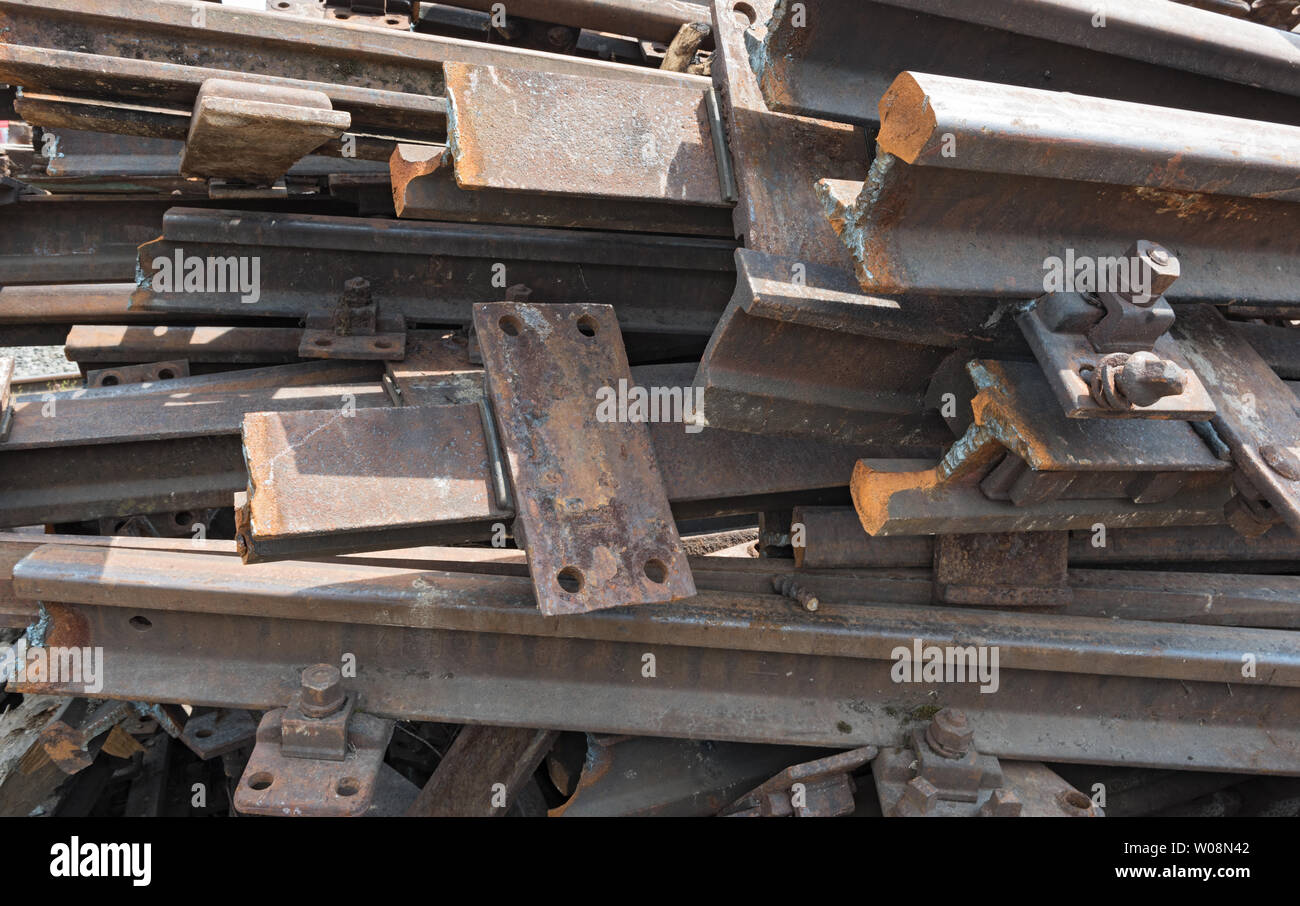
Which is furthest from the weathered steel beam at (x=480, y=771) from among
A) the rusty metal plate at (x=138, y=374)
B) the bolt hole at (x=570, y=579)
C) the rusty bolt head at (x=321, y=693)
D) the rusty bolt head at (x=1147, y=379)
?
the rusty bolt head at (x=1147, y=379)

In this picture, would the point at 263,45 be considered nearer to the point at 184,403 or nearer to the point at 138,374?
the point at 184,403

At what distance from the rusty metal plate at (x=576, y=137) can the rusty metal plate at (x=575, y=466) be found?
1.38 feet

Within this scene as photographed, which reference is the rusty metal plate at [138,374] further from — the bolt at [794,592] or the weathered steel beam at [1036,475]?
the weathered steel beam at [1036,475]

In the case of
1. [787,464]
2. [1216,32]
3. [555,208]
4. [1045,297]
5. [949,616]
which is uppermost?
[1216,32]

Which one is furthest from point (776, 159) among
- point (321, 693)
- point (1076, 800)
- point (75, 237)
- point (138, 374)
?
point (75, 237)

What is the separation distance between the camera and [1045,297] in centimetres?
181

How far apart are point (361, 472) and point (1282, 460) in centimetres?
200

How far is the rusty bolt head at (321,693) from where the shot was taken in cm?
217

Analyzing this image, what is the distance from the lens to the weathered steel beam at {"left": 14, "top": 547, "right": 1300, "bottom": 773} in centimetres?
224

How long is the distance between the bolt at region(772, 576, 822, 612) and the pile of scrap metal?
0.5 inches

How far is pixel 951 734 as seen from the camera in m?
2.29
